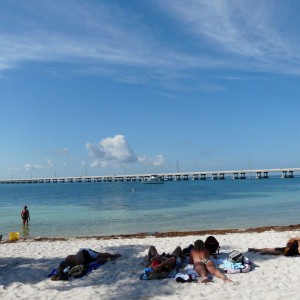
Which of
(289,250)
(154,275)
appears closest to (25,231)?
(154,275)

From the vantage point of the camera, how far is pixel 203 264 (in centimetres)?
761

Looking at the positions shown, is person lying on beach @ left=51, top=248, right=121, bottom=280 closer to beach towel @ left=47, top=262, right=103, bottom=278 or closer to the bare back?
beach towel @ left=47, top=262, right=103, bottom=278

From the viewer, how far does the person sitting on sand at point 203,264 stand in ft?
23.5

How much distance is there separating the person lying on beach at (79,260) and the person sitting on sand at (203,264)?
204 centimetres

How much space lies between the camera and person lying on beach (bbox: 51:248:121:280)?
755cm

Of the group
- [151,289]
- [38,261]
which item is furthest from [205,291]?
[38,261]

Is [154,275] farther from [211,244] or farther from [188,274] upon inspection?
[211,244]

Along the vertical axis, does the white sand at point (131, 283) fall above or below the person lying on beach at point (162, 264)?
below

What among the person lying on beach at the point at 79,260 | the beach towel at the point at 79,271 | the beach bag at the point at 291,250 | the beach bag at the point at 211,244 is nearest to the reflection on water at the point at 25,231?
the person lying on beach at the point at 79,260

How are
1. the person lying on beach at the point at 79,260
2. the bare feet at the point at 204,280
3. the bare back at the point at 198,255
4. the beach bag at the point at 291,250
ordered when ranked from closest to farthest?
the bare feet at the point at 204,280
the person lying on beach at the point at 79,260
the bare back at the point at 198,255
the beach bag at the point at 291,250

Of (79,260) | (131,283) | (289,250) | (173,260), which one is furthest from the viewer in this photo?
(289,250)

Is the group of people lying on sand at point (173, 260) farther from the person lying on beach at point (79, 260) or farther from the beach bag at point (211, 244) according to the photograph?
the beach bag at point (211, 244)

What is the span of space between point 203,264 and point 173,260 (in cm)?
60

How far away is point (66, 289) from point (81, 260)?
1.19 meters
